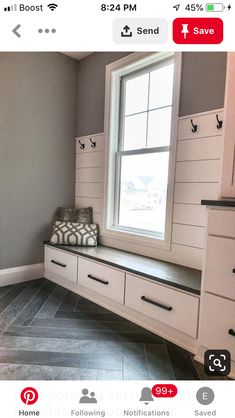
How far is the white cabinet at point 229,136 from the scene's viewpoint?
45.3 inches

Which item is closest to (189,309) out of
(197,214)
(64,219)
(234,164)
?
(197,214)

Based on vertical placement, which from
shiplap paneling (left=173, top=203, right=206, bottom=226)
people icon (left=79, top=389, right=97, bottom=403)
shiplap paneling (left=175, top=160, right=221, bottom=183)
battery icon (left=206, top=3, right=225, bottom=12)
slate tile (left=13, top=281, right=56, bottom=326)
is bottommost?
slate tile (left=13, top=281, right=56, bottom=326)

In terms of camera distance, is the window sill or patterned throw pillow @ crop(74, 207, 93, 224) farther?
patterned throw pillow @ crop(74, 207, 93, 224)

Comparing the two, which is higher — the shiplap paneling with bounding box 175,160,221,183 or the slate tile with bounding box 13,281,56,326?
the shiplap paneling with bounding box 175,160,221,183

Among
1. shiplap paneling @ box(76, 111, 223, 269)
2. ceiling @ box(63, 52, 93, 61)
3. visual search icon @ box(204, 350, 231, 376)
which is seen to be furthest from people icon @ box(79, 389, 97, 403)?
ceiling @ box(63, 52, 93, 61)

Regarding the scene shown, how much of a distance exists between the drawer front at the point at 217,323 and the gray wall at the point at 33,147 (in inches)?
73.2

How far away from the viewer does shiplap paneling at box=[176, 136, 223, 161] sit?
161cm

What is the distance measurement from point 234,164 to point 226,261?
0.49m

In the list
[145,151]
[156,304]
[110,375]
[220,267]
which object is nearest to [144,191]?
[145,151]

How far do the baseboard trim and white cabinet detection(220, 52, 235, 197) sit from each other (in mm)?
2073

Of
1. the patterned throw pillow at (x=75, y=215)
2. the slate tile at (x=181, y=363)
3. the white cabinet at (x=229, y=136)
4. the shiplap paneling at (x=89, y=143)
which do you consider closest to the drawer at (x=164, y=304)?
the slate tile at (x=181, y=363)

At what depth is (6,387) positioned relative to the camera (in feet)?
2.23

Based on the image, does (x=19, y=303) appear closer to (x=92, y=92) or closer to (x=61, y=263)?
(x=61, y=263)

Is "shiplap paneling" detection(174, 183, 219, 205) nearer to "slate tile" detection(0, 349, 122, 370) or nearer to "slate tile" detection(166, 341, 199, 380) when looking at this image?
"slate tile" detection(166, 341, 199, 380)
